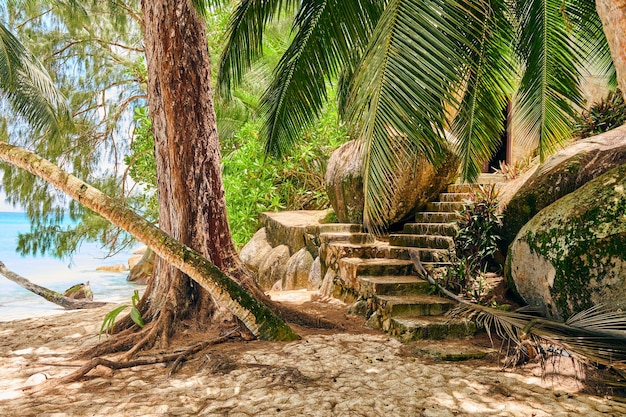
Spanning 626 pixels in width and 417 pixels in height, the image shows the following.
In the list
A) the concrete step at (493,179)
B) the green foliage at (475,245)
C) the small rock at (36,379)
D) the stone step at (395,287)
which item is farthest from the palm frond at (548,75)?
the small rock at (36,379)

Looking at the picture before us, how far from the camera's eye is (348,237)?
664cm

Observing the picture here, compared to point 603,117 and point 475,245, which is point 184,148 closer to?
point 475,245

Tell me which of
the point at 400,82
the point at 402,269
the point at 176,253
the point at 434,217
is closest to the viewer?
the point at 400,82

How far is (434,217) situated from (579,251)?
2783 mm

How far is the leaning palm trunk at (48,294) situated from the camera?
→ 718 centimetres

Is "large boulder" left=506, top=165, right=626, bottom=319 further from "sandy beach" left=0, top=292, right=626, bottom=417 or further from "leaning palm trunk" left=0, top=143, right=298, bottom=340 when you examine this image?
"leaning palm trunk" left=0, top=143, right=298, bottom=340

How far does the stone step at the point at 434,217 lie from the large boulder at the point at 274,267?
2778 millimetres

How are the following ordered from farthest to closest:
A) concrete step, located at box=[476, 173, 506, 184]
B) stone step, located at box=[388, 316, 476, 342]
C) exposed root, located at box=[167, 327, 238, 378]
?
concrete step, located at box=[476, 173, 506, 184] < stone step, located at box=[388, 316, 476, 342] < exposed root, located at box=[167, 327, 238, 378]

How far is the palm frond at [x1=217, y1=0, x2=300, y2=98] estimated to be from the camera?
466cm

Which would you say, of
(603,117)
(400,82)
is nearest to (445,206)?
(603,117)

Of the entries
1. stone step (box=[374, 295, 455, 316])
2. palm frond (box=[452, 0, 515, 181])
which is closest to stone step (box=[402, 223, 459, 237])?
stone step (box=[374, 295, 455, 316])

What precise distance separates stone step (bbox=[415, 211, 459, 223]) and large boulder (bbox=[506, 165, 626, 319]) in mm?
1871

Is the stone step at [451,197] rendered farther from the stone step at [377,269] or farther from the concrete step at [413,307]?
the concrete step at [413,307]

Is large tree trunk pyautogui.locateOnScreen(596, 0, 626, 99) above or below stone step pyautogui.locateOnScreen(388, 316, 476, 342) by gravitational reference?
above
